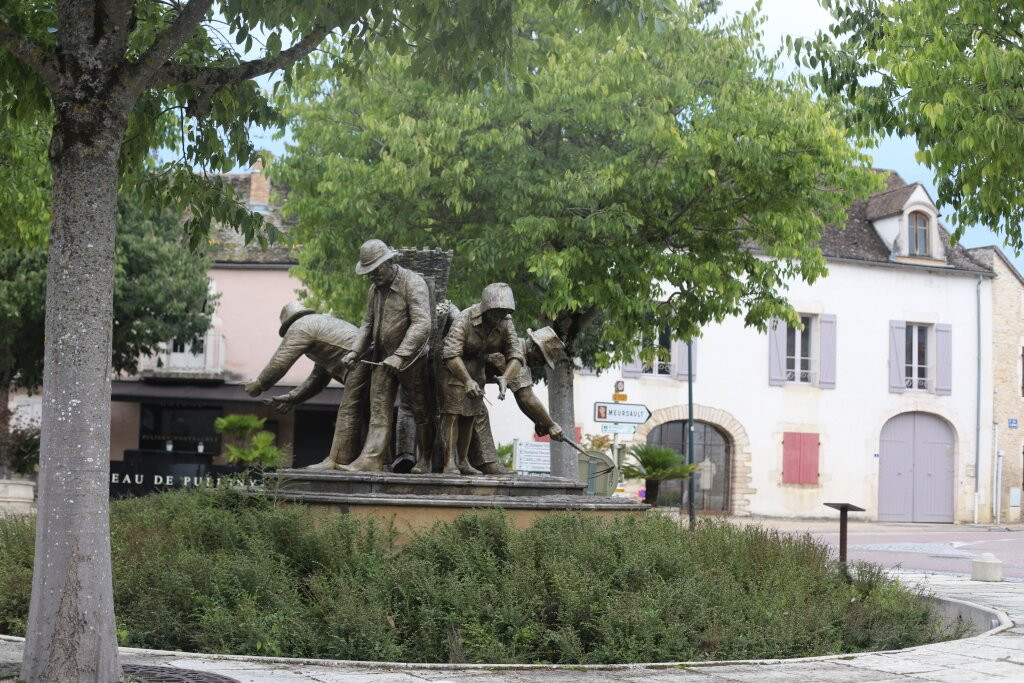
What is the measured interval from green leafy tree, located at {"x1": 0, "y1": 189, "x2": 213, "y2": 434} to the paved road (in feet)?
46.7

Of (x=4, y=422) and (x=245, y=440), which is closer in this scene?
(x=4, y=422)

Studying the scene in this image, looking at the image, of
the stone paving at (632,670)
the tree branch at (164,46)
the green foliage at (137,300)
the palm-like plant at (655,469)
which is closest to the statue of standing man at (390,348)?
the stone paving at (632,670)

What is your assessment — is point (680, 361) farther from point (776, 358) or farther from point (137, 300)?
point (137, 300)

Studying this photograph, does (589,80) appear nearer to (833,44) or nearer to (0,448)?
(833,44)

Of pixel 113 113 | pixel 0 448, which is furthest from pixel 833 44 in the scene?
pixel 0 448

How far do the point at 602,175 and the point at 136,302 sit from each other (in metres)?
13.5

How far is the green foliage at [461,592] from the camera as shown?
24.6 feet

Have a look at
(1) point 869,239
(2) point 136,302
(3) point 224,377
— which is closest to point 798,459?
(1) point 869,239

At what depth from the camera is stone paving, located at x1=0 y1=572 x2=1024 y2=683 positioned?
674 cm

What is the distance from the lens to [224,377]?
33.7m

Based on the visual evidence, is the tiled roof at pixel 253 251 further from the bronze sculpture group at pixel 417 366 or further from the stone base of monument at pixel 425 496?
the stone base of monument at pixel 425 496

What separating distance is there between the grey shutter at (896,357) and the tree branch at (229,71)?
3088cm

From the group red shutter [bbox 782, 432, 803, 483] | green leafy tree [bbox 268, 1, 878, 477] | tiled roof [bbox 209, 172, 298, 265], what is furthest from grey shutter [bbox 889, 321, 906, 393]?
tiled roof [bbox 209, 172, 298, 265]

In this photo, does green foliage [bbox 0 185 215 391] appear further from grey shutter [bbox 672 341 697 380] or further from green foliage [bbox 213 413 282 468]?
grey shutter [bbox 672 341 697 380]
